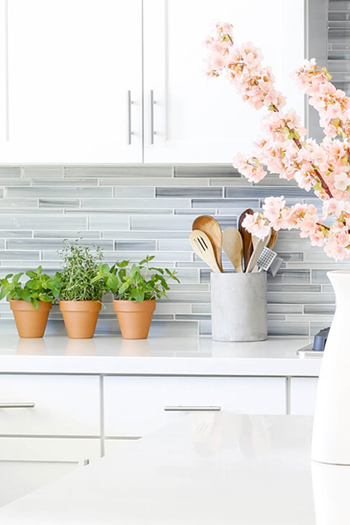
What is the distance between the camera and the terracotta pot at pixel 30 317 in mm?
2678

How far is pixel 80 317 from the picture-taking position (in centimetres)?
265

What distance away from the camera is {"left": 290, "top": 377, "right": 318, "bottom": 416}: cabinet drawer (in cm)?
217

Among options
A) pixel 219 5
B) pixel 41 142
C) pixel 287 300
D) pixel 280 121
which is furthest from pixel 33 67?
pixel 280 121

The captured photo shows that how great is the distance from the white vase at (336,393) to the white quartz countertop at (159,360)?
119 cm

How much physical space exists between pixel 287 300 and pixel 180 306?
40 centimetres

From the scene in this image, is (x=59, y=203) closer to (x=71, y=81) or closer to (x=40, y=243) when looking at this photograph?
(x=40, y=243)

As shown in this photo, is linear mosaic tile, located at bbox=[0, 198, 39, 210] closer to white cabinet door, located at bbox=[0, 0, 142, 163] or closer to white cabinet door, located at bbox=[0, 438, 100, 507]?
white cabinet door, located at bbox=[0, 0, 142, 163]

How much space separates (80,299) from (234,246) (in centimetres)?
57

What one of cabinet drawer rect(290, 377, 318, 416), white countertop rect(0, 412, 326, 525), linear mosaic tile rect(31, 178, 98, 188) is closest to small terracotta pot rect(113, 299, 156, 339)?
linear mosaic tile rect(31, 178, 98, 188)

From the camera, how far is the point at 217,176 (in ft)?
9.25

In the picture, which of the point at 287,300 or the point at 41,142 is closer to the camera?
the point at 41,142

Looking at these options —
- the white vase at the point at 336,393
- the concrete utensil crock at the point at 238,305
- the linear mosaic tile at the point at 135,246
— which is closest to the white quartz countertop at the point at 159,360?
the concrete utensil crock at the point at 238,305

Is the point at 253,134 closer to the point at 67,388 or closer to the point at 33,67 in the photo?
the point at 33,67

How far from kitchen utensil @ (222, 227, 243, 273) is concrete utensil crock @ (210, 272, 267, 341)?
81 millimetres
